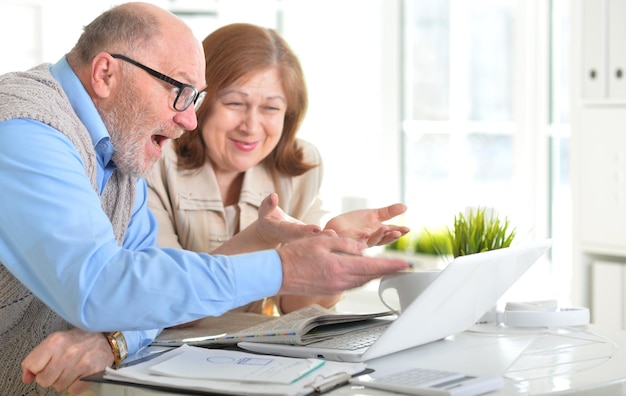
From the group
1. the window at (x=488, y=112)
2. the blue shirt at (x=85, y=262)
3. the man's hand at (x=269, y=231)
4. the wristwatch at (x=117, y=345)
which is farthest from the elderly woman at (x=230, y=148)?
the window at (x=488, y=112)

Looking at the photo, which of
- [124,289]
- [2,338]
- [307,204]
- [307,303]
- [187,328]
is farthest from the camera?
[307,204]

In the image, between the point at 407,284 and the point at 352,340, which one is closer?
the point at 352,340

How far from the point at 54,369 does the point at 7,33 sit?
3.45 meters

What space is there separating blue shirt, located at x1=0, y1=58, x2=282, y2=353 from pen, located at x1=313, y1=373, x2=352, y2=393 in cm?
21

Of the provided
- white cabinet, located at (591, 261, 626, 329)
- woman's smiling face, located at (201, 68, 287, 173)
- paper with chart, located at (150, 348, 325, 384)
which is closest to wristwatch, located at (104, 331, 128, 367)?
paper with chart, located at (150, 348, 325, 384)

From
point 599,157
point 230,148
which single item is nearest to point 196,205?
point 230,148

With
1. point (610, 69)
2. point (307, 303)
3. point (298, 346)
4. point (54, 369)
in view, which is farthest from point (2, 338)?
point (610, 69)

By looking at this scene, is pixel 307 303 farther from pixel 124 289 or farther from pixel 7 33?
pixel 7 33

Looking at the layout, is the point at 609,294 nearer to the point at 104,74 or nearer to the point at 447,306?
the point at 447,306

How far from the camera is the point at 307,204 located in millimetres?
2713

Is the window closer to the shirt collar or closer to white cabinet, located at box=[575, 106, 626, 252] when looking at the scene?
white cabinet, located at box=[575, 106, 626, 252]

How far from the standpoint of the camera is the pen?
150 centimetres

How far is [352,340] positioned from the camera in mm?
1822

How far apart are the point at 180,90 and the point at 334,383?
0.74 metres
